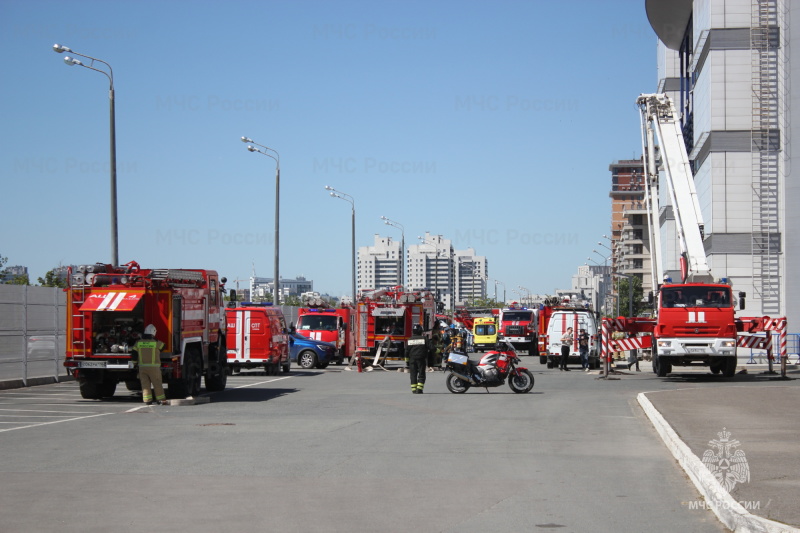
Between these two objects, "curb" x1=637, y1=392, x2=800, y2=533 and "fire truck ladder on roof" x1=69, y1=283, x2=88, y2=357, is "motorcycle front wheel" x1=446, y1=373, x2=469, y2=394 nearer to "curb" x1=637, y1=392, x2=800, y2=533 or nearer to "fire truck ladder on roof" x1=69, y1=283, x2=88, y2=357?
"fire truck ladder on roof" x1=69, y1=283, x2=88, y2=357

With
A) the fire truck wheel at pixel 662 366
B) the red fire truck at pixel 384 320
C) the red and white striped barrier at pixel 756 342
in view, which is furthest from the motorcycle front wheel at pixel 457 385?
the red fire truck at pixel 384 320

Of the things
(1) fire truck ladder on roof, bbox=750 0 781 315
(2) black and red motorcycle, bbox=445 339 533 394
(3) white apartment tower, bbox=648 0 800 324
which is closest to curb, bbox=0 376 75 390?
(2) black and red motorcycle, bbox=445 339 533 394

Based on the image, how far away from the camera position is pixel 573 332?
40031 millimetres

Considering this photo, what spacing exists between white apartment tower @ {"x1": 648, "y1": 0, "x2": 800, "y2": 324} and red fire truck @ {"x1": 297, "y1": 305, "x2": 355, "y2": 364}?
21.8 metres

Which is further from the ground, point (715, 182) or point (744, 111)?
point (744, 111)

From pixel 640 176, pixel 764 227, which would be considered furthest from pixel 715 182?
pixel 640 176

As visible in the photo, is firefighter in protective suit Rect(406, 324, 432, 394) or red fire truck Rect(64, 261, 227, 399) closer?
red fire truck Rect(64, 261, 227, 399)

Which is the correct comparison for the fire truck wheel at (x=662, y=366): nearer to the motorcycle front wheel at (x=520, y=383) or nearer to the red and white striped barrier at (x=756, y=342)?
the red and white striped barrier at (x=756, y=342)

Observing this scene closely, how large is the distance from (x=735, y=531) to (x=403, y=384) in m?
20.8

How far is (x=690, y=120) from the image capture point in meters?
64.4

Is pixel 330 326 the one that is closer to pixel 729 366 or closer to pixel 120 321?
pixel 729 366

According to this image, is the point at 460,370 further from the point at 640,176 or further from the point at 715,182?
the point at 640,176

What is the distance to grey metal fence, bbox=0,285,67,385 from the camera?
25.0 meters

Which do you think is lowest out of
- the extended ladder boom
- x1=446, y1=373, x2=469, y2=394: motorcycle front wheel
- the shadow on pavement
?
the shadow on pavement
